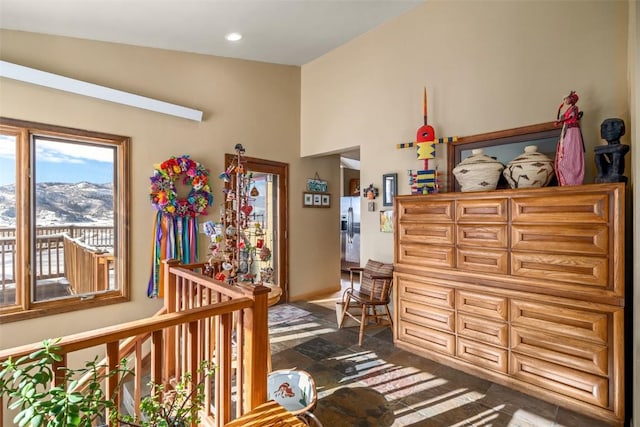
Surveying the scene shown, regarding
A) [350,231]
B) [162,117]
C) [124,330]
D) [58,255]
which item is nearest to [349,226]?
[350,231]

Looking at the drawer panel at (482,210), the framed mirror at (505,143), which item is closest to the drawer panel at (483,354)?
the drawer panel at (482,210)

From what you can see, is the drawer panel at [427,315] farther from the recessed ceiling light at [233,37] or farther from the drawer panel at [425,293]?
the recessed ceiling light at [233,37]

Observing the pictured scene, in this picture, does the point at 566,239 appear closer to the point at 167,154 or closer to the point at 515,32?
the point at 515,32

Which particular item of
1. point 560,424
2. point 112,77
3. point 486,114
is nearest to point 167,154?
point 112,77

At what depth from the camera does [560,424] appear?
81.5 inches

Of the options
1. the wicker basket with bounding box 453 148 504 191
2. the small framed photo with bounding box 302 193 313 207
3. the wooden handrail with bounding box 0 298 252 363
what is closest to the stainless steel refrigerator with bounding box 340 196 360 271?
the small framed photo with bounding box 302 193 313 207

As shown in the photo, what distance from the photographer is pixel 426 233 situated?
3018mm

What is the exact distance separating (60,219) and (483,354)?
162 inches

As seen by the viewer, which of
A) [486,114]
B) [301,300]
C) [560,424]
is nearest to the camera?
[560,424]

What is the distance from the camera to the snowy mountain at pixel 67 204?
2.83m

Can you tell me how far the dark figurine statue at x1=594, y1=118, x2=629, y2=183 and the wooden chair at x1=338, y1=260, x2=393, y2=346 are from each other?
1971mm

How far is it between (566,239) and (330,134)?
124 inches

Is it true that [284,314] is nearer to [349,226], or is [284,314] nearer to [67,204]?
[67,204]

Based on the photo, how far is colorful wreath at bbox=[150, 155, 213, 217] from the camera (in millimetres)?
3525
